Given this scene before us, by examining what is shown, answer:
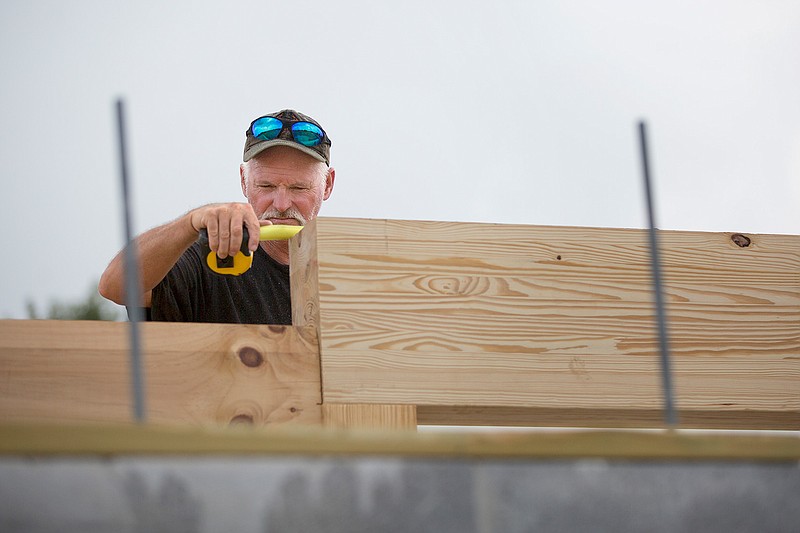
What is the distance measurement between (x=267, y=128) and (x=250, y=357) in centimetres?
178

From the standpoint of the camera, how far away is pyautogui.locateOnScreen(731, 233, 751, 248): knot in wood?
2.68m

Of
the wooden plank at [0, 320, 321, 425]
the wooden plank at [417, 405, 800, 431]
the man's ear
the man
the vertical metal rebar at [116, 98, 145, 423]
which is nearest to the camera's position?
the vertical metal rebar at [116, 98, 145, 423]

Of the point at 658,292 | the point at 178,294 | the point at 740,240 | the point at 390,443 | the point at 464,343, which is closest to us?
the point at 390,443

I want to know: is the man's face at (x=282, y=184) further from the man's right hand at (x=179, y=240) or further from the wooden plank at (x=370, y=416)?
the wooden plank at (x=370, y=416)

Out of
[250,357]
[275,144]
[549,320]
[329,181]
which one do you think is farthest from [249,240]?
[329,181]

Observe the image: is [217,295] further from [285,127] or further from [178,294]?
[285,127]

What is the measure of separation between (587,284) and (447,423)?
1.35ft

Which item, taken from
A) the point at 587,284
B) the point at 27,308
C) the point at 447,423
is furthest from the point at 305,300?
the point at 27,308

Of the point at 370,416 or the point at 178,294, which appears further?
the point at 178,294

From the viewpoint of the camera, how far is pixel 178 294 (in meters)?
3.38

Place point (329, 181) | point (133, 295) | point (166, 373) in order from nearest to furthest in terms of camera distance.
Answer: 1. point (133, 295)
2. point (166, 373)
3. point (329, 181)

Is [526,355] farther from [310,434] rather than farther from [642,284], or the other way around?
[310,434]

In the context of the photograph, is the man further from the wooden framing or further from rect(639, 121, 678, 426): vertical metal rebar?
rect(639, 121, 678, 426): vertical metal rebar

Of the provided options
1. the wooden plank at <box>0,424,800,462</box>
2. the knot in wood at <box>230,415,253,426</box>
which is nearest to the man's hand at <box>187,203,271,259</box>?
the knot in wood at <box>230,415,253,426</box>
